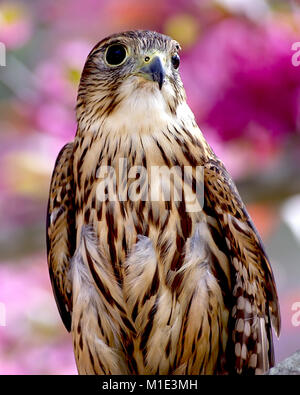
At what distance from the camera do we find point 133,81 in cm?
357

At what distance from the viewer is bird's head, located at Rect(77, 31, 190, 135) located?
354 centimetres

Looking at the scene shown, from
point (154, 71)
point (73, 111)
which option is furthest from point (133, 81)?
point (73, 111)

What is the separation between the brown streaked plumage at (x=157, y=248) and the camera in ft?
11.6

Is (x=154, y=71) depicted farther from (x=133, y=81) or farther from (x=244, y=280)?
(x=244, y=280)

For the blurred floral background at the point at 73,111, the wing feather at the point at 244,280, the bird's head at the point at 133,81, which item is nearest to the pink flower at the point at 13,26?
the blurred floral background at the point at 73,111

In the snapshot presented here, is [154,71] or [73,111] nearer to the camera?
[154,71]

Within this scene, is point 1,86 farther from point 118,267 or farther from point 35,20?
point 118,267

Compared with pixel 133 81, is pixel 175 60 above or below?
above

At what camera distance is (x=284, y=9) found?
13.7ft

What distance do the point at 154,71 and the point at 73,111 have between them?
46.2 inches

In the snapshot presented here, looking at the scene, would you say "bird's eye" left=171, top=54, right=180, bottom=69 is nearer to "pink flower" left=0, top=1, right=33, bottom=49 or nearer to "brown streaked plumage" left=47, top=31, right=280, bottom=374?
"brown streaked plumage" left=47, top=31, right=280, bottom=374

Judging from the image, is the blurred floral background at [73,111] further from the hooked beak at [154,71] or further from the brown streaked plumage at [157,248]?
the hooked beak at [154,71]

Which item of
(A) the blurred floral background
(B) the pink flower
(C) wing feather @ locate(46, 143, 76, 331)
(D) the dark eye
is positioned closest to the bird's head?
(D) the dark eye

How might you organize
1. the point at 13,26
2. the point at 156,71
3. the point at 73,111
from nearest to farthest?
the point at 156,71
the point at 13,26
the point at 73,111
